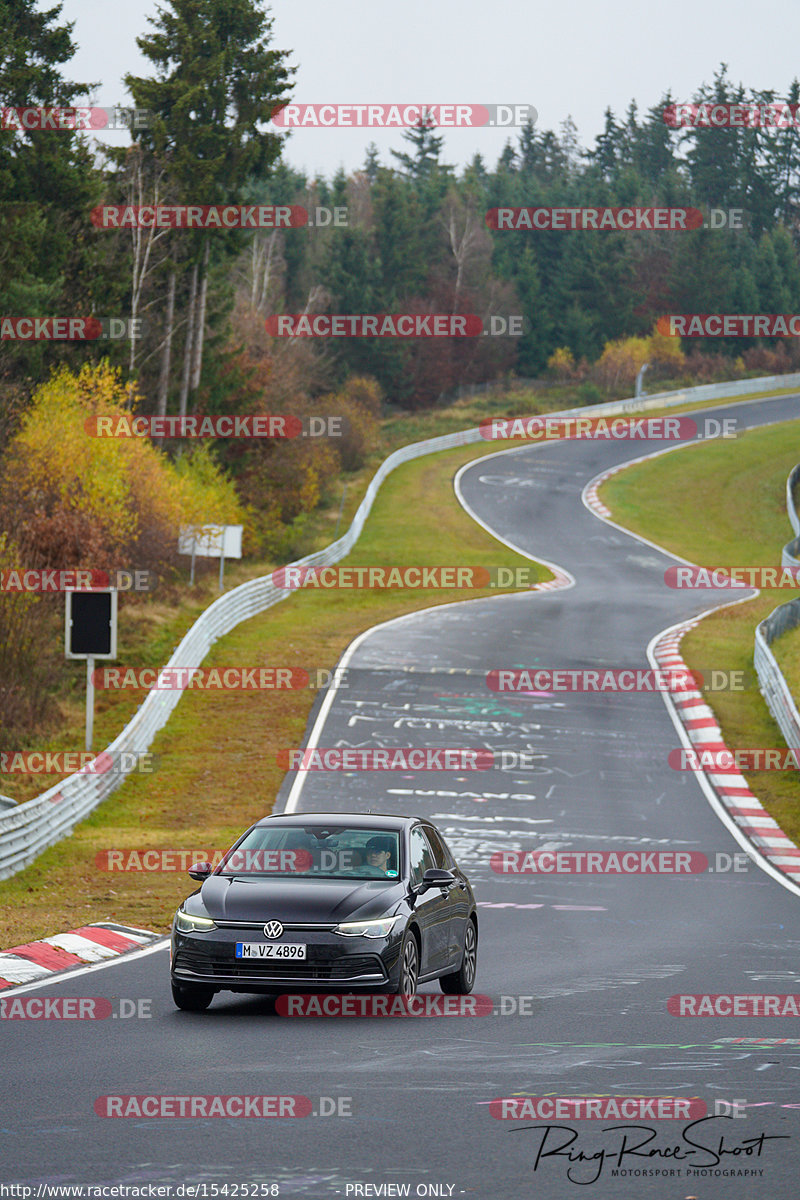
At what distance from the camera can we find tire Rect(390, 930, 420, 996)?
34.2 feet

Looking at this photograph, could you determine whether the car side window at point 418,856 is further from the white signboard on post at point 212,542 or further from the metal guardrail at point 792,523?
the metal guardrail at point 792,523

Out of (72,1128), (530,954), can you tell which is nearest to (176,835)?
(530,954)

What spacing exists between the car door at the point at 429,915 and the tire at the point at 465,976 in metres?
0.35

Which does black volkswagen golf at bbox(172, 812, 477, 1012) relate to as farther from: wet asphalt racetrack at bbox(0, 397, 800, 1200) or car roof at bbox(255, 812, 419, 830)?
wet asphalt racetrack at bbox(0, 397, 800, 1200)

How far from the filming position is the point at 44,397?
152ft

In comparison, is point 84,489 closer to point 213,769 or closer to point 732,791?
point 213,769

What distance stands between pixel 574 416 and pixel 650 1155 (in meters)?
93.1

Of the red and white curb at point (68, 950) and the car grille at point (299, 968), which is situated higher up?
the car grille at point (299, 968)

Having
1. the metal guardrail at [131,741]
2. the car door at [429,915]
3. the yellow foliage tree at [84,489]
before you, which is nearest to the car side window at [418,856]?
the car door at [429,915]

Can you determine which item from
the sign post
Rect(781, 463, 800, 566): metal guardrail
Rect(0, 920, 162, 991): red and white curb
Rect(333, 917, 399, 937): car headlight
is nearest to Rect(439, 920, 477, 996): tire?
Rect(333, 917, 399, 937): car headlight

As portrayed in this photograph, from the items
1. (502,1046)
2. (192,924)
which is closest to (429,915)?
(192,924)

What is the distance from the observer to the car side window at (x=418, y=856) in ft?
37.7

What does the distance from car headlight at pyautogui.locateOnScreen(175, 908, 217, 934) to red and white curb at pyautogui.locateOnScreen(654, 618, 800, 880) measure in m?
12.8

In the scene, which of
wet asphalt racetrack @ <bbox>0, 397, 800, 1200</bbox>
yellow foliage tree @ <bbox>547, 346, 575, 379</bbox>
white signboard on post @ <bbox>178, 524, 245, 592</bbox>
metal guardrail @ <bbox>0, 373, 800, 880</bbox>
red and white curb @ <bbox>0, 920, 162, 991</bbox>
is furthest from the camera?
yellow foliage tree @ <bbox>547, 346, 575, 379</bbox>
